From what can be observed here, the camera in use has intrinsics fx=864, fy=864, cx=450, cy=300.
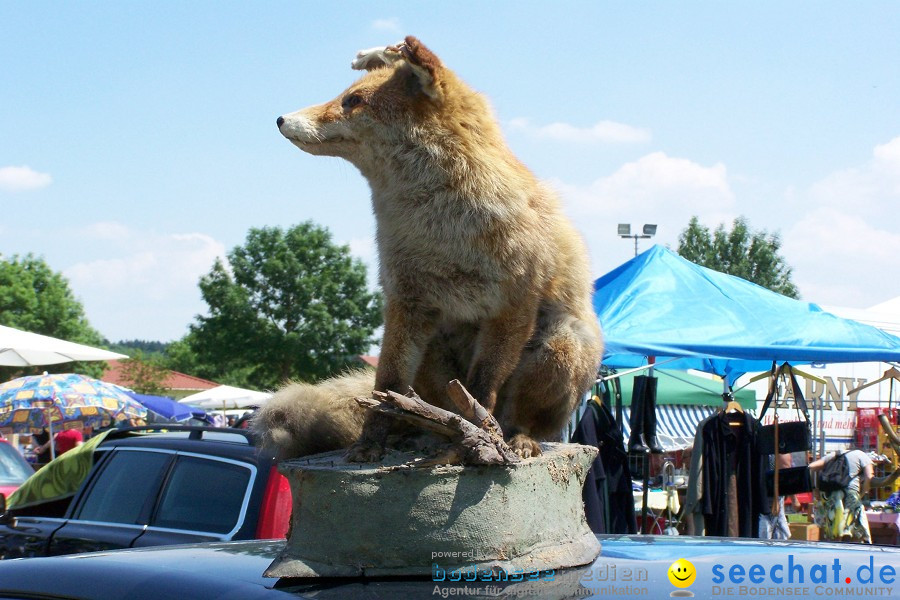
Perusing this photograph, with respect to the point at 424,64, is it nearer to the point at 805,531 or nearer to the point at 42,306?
the point at 805,531

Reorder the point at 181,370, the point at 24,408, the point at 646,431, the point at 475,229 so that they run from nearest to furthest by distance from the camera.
Answer: the point at 475,229 < the point at 646,431 < the point at 24,408 < the point at 181,370

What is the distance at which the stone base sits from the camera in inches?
90.4

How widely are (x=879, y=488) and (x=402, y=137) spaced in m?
9.94

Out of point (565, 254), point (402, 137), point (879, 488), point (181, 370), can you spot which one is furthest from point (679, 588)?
point (181, 370)

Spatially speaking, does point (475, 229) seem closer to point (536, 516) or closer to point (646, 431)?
point (536, 516)

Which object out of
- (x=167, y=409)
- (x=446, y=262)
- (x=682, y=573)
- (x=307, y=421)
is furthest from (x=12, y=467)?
(x=167, y=409)

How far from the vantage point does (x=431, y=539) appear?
7.51 ft

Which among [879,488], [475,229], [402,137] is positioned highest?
[402,137]

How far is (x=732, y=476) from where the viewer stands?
7816 millimetres

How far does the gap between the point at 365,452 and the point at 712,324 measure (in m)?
5.96

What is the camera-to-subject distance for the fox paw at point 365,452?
2.76 meters

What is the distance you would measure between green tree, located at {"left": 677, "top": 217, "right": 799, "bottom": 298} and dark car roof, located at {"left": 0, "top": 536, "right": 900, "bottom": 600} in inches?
1781

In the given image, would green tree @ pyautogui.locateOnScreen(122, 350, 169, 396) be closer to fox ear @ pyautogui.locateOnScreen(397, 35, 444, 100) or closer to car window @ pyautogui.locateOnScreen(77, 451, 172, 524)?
car window @ pyautogui.locateOnScreen(77, 451, 172, 524)

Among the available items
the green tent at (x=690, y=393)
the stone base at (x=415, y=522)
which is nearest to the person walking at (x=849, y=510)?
the green tent at (x=690, y=393)
